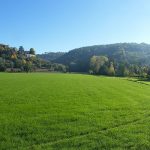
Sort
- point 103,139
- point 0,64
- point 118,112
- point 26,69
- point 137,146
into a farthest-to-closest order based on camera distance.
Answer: point 26,69, point 0,64, point 118,112, point 103,139, point 137,146

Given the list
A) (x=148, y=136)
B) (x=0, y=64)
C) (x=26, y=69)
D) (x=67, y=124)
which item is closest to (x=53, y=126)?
(x=67, y=124)

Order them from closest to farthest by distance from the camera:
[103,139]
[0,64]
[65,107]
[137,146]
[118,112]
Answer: [137,146] < [103,139] < [118,112] < [65,107] < [0,64]

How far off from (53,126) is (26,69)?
164225mm

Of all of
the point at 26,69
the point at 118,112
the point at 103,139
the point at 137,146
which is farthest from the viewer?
the point at 26,69

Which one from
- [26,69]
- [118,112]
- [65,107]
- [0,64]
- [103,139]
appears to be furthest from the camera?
[26,69]

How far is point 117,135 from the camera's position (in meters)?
19.3

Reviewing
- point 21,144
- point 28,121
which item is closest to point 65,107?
point 28,121

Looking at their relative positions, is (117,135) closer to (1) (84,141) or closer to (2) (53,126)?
(1) (84,141)

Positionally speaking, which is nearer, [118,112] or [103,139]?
[103,139]

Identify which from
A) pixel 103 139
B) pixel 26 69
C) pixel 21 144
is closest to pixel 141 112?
pixel 103 139

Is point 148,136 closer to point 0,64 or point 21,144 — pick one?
point 21,144

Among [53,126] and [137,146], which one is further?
[53,126]

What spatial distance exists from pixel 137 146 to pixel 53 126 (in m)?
6.25

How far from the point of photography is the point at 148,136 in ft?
63.5
